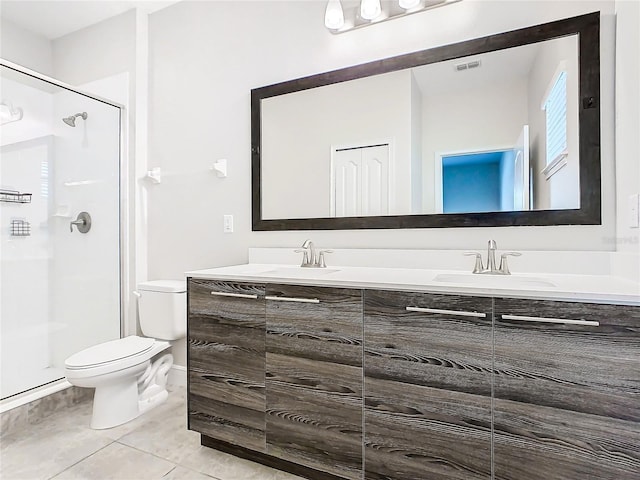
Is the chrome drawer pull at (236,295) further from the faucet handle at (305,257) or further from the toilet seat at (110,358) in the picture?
the toilet seat at (110,358)

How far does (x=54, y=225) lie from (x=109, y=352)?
1.05m

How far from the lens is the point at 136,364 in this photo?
77.9 inches

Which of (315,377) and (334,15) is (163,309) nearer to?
(315,377)

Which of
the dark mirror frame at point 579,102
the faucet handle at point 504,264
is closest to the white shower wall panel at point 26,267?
the dark mirror frame at point 579,102

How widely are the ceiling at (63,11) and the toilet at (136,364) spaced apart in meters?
1.89

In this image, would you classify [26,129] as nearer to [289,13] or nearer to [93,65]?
[93,65]

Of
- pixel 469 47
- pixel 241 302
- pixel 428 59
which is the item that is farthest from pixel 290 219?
pixel 469 47

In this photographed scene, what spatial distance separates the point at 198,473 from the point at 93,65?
2850 mm

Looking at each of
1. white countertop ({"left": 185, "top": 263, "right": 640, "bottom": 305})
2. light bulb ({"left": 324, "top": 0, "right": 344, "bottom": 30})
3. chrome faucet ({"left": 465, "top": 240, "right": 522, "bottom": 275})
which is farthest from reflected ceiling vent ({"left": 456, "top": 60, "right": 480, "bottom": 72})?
white countertop ({"left": 185, "top": 263, "right": 640, "bottom": 305})

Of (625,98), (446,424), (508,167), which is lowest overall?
(446,424)

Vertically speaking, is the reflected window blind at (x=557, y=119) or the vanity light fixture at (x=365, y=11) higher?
the vanity light fixture at (x=365, y=11)

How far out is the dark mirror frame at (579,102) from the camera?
1.48 m

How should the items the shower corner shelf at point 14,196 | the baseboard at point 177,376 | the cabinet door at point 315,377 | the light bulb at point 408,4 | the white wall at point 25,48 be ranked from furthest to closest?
the white wall at point 25,48
the baseboard at point 177,376
the shower corner shelf at point 14,196
the light bulb at point 408,4
the cabinet door at point 315,377

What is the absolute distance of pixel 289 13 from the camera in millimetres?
2100
